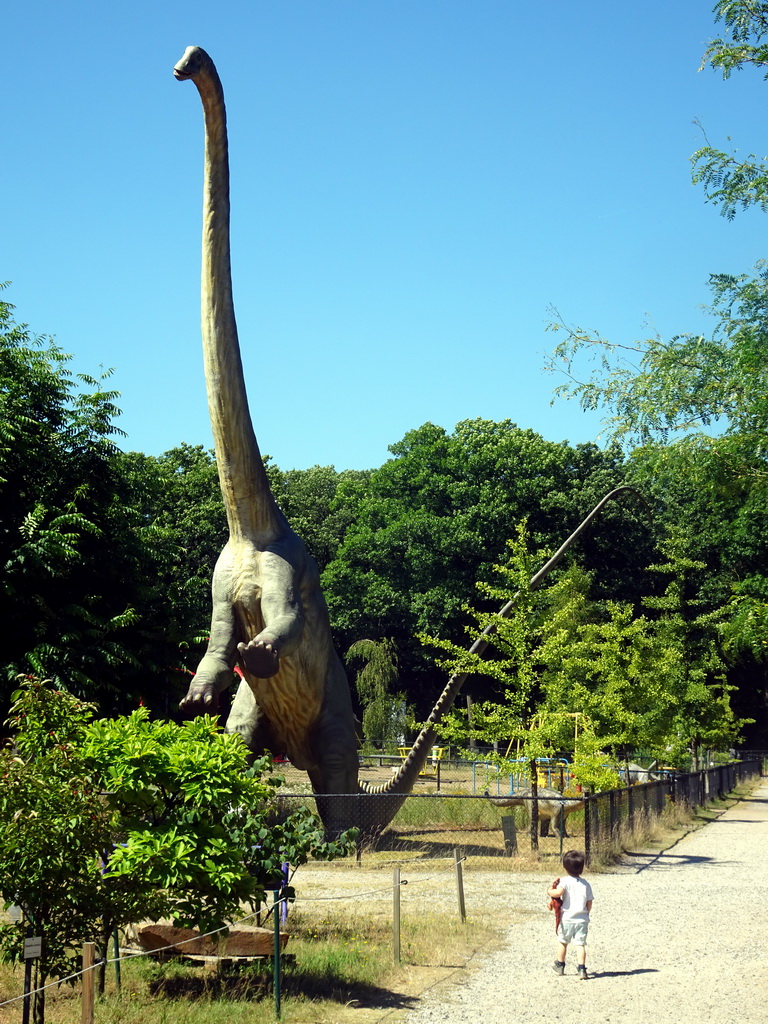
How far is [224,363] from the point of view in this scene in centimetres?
1216

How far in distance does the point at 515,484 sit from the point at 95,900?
33.3 metres

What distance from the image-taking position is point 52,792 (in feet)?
21.2

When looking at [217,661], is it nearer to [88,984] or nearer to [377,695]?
[88,984]

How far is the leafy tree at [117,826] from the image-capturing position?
640cm

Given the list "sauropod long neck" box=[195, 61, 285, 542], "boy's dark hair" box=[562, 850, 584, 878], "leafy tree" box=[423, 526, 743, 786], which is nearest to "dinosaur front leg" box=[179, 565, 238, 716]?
"sauropod long neck" box=[195, 61, 285, 542]

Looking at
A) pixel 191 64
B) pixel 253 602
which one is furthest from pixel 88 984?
pixel 191 64

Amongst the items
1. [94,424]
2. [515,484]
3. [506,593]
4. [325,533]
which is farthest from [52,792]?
[325,533]

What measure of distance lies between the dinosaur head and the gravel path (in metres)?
9.00

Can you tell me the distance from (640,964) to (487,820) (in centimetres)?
967

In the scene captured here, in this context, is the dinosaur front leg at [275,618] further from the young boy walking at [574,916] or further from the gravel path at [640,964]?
the young boy walking at [574,916]

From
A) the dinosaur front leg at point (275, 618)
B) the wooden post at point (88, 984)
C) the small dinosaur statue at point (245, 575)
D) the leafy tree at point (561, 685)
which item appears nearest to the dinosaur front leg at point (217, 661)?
the small dinosaur statue at point (245, 575)

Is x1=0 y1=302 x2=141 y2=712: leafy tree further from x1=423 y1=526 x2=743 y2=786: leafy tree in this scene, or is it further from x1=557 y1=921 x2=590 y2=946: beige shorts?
x1=557 y1=921 x2=590 y2=946: beige shorts

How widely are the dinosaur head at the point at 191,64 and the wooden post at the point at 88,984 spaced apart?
8.83 meters

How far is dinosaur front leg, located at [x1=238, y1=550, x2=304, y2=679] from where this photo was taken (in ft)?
35.0
